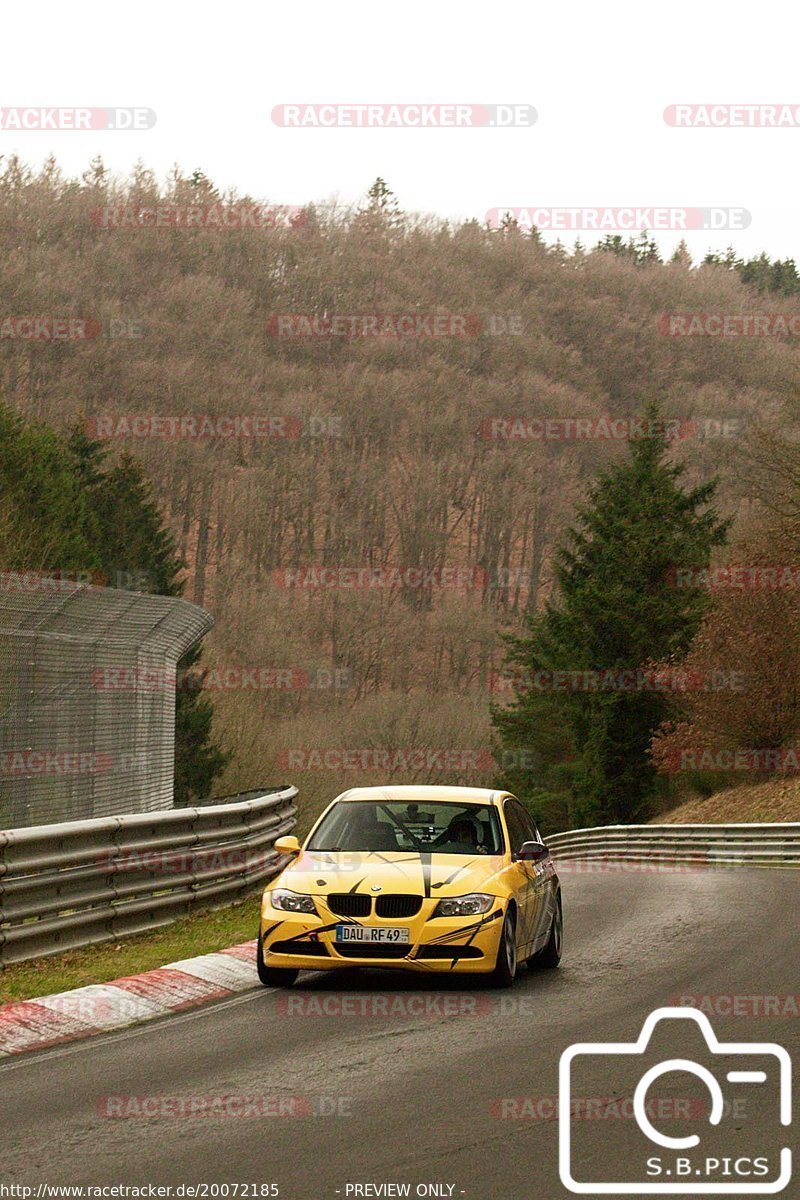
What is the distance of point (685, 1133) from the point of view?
6.31m

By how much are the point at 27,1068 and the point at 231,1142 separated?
6.20 ft

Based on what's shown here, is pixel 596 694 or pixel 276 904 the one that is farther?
pixel 596 694

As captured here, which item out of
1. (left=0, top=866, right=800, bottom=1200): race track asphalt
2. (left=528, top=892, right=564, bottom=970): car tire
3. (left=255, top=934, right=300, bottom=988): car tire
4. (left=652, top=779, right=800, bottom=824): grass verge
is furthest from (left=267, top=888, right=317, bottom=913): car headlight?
(left=652, top=779, right=800, bottom=824): grass verge

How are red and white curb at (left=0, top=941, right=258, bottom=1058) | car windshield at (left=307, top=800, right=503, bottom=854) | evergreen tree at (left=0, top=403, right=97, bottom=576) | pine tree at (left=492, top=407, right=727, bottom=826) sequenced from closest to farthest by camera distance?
red and white curb at (left=0, top=941, right=258, bottom=1058)
car windshield at (left=307, top=800, right=503, bottom=854)
evergreen tree at (left=0, top=403, right=97, bottom=576)
pine tree at (left=492, top=407, right=727, bottom=826)

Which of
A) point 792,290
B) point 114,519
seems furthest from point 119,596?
point 792,290

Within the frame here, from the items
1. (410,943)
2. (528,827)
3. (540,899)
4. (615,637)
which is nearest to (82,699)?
(528,827)

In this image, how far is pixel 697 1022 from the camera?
356 inches

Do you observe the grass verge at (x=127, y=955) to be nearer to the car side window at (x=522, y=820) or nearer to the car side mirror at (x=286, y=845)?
the car side mirror at (x=286, y=845)

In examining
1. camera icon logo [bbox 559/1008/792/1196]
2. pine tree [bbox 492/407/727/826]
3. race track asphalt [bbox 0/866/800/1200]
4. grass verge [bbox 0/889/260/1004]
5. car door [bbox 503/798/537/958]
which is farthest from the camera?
pine tree [bbox 492/407/727/826]

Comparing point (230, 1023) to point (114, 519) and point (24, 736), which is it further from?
point (114, 519)

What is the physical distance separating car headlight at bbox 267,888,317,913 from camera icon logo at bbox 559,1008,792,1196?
7.71 feet

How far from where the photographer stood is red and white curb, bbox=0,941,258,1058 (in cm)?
855

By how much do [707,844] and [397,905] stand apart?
24369 mm

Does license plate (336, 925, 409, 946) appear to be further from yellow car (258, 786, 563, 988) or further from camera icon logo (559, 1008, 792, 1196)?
camera icon logo (559, 1008, 792, 1196)
